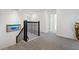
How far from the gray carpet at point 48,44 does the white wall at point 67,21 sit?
10cm

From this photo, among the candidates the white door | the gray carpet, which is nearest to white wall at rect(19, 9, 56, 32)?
the white door

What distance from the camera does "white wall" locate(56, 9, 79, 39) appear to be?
1511 millimetres

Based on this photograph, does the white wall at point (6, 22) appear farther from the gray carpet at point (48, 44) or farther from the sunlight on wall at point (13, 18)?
the gray carpet at point (48, 44)

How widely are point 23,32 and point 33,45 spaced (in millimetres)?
274

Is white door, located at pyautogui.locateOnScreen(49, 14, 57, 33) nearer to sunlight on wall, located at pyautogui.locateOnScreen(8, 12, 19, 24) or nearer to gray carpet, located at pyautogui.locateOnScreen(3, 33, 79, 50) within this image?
gray carpet, located at pyautogui.locateOnScreen(3, 33, 79, 50)

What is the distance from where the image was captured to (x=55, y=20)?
158 cm

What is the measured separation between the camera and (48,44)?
1545 millimetres

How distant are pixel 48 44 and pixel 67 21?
0.48 m

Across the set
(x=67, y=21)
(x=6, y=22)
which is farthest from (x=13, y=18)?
(x=67, y=21)

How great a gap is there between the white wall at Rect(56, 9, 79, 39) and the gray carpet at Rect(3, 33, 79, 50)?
0.10m

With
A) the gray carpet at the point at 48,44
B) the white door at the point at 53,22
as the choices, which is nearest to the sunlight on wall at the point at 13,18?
the gray carpet at the point at 48,44

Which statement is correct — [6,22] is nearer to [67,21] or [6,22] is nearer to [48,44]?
[48,44]
